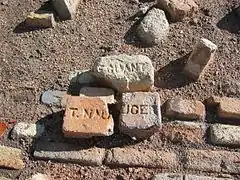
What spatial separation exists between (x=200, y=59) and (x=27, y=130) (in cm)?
107

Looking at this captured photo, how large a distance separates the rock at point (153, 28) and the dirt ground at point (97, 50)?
0.05 metres

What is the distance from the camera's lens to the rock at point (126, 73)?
3.07 m

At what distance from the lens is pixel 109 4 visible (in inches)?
143

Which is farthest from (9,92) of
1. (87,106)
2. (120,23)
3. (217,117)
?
(217,117)

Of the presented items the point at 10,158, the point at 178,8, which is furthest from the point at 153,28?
the point at 10,158

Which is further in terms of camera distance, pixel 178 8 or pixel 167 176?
pixel 178 8

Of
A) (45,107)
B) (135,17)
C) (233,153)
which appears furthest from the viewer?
(135,17)

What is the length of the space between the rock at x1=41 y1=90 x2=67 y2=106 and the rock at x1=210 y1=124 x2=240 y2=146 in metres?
0.87

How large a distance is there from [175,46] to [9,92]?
41.5 inches

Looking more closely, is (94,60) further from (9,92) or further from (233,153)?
(233,153)

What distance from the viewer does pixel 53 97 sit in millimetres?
3168

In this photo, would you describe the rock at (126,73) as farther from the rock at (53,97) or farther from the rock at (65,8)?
the rock at (65,8)

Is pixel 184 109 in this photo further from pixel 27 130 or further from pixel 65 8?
pixel 65 8

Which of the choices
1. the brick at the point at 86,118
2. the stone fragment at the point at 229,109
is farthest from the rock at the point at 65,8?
the stone fragment at the point at 229,109
